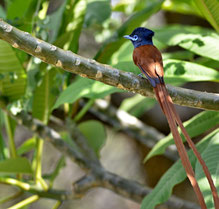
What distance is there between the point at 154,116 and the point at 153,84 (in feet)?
Answer: 6.59

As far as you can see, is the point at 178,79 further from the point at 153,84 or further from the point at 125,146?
the point at 125,146

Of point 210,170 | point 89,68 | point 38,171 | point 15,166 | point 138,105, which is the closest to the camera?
point 89,68

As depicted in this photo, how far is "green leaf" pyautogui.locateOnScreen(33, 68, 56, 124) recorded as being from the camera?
1.83m

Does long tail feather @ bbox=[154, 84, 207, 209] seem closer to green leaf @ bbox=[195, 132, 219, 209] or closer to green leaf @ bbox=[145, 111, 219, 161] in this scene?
green leaf @ bbox=[195, 132, 219, 209]

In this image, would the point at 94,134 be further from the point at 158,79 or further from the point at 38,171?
the point at 158,79

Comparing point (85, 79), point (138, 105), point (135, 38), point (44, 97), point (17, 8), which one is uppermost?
point (17, 8)

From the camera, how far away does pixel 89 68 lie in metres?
1.06

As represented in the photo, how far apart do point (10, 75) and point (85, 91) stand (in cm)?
34

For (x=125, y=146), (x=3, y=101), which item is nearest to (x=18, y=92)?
(x=3, y=101)

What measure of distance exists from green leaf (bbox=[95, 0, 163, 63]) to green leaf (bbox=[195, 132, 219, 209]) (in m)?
0.69

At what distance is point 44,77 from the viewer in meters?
1.83

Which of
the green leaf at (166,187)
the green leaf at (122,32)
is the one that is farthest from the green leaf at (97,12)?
the green leaf at (166,187)

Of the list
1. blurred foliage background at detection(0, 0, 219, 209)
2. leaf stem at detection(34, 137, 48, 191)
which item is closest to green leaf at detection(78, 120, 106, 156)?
blurred foliage background at detection(0, 0, 219, 209)

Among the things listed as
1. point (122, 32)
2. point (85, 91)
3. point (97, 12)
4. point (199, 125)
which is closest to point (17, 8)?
point (97, 12)
